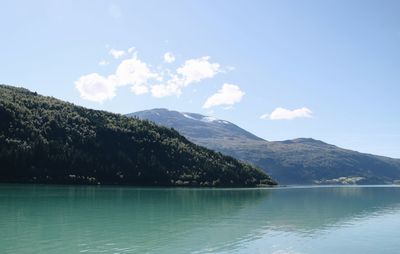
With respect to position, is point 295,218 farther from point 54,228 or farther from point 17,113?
point 17,113

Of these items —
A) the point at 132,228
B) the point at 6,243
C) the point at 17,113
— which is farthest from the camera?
the point at 17,113

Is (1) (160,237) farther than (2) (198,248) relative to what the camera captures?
Yes

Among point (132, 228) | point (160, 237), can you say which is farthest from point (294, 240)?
point (132, 228)

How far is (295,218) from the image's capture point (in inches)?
2963

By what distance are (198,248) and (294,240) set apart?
12.4m

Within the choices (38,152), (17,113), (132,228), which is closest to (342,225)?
(132,228)

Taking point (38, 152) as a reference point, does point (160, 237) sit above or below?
below

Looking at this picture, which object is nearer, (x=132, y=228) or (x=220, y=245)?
(x=220, y=245)

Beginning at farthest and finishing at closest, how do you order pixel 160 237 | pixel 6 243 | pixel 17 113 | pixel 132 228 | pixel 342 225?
pixel 17 113 → pixel 342 225 → pixel 132 228 → pixel 160 237 → pixel 6 243

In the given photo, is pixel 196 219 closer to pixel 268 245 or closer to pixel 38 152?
pixel 268 245

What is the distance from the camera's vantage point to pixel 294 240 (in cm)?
5044

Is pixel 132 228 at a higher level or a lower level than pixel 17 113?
lower

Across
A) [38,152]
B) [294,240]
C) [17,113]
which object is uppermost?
[17,113]

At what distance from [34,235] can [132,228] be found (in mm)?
12029
